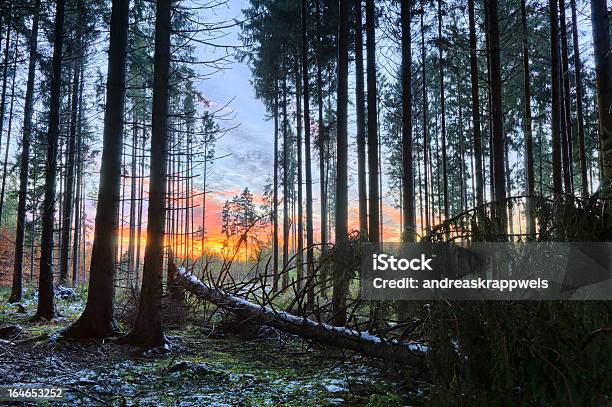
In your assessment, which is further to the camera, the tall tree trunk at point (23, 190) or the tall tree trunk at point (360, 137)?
the tall tree trunk at point (23, 190)

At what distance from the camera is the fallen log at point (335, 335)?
3.80 metres

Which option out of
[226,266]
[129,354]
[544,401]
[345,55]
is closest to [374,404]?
[544,401]

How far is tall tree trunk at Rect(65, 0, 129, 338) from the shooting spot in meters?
7.19

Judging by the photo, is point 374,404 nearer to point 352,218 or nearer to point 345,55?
point 345,55

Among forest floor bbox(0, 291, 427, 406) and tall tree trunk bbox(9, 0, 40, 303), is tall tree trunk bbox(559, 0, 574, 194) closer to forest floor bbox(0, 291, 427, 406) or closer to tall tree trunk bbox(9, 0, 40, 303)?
forest floor bbox(0, 291, 427, 406)

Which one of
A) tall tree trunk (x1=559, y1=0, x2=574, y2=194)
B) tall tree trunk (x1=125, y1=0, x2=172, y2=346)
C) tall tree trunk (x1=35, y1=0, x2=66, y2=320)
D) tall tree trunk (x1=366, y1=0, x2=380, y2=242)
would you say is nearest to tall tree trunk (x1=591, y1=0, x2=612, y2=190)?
tall tree trunk (x1=366, y1=0, x2=380, y2=242)

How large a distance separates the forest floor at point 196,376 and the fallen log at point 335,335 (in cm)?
23

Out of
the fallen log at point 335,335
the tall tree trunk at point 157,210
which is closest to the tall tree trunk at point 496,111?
the fallen log at point 335,335

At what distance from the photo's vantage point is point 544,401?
93.2 inches

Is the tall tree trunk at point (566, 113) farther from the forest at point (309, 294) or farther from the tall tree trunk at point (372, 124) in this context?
the tall tree trunk at point (372, 124)

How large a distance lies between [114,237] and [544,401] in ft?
24.4

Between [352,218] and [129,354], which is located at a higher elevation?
[352,218]

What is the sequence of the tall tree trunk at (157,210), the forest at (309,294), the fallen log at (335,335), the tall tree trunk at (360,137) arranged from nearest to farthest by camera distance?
the forest at (309,294), the fallen log at (335,335), the tall tree trunk at (157,210), the tall tree trunk at (360,137)

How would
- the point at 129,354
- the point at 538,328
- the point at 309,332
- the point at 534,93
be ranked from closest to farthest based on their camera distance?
the point at 538,328 < the point at 309,332 < the point at 129,354 < the point at 534,93
